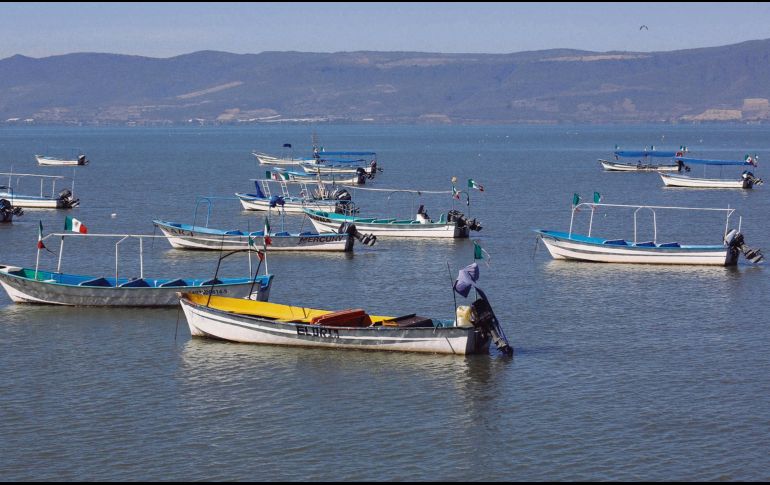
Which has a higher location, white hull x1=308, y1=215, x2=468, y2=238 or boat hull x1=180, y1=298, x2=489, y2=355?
white hull x1=308, y1=215, x2=468, y2=238

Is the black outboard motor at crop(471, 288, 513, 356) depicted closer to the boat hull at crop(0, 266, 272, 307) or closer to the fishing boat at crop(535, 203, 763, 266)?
the boat hull at crop(0, 266, 272, 307)

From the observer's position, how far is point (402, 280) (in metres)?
58.9

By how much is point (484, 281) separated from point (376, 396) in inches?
891

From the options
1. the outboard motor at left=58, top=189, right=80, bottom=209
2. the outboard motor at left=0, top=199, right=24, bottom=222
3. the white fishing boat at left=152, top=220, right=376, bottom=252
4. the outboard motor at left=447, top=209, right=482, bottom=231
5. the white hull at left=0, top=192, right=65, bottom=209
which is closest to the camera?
the white fishing boat at left=152, top=220, right=376, bottom=252

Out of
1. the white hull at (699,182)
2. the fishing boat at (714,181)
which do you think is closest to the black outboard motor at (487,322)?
the fishing boat at (714,181)

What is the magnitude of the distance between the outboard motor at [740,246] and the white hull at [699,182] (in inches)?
2429

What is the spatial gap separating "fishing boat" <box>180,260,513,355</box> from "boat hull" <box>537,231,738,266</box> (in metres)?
23.1

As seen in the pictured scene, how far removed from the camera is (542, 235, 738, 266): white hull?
205 ft

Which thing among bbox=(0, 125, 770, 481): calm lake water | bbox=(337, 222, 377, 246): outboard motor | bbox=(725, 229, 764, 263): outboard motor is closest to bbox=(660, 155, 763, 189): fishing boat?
bbox=(725, 229, 764, 263): outboard motor

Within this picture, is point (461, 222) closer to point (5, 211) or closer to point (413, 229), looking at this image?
point (413, 229)

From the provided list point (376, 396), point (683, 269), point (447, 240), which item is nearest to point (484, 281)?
point (683, 269)

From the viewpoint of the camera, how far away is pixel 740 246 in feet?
206

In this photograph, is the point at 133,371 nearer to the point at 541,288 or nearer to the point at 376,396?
the point at 376,396

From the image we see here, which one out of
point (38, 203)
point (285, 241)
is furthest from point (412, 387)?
point (38, 203)
